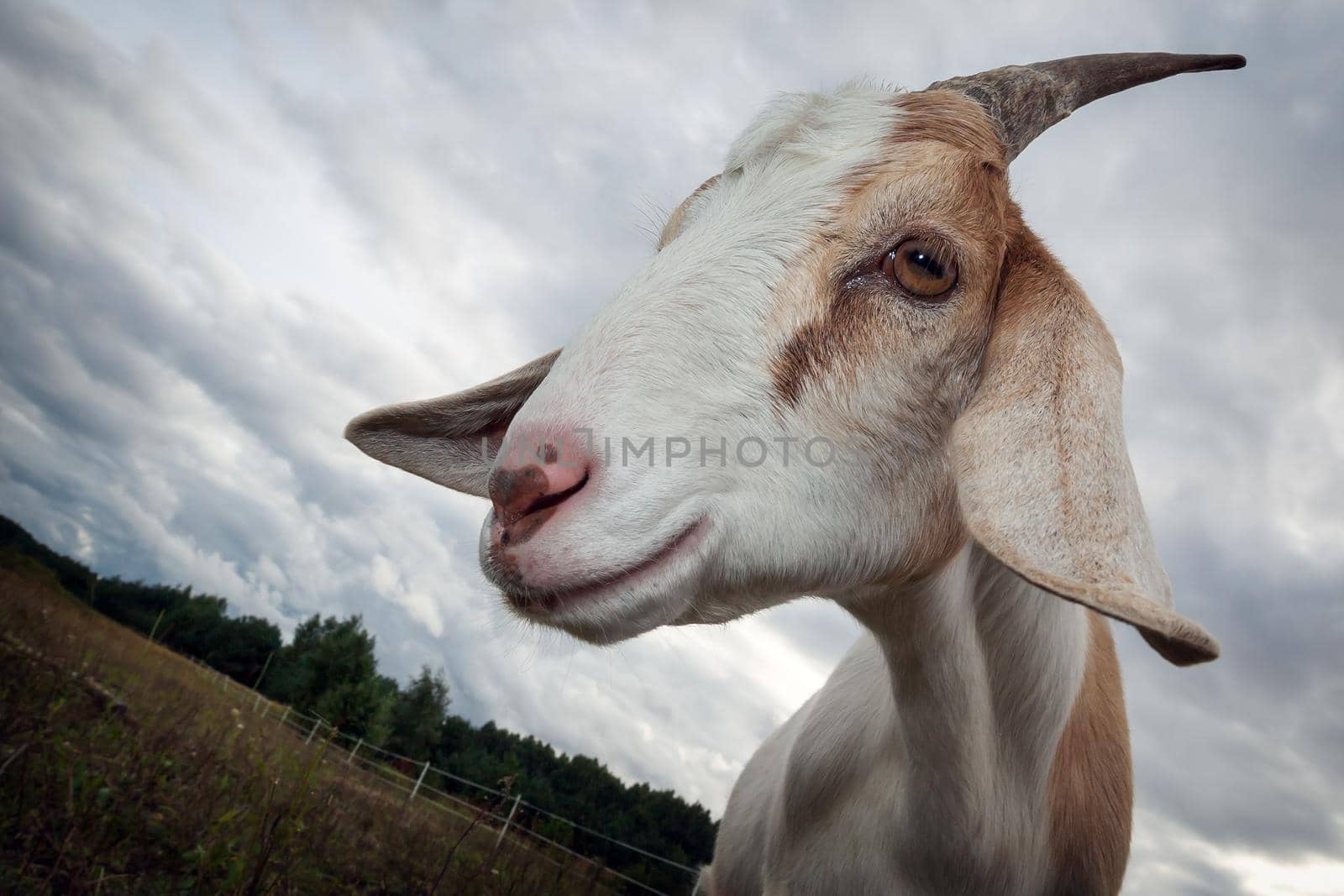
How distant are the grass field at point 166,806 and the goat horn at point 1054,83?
2.99m

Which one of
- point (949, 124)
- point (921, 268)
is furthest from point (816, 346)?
point (949, 124)

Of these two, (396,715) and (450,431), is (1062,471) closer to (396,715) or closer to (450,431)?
(450,431)

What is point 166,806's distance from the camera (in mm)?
3674

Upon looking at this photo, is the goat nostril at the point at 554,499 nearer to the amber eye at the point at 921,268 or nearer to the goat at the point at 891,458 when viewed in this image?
the goat at the point at 891,458

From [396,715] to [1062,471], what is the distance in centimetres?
4057

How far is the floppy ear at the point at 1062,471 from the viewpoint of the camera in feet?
4.22

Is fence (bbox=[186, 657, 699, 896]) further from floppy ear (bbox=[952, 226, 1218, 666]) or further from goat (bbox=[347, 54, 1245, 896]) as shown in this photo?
floppy ear (bbox=[952, 226, 1218, 666])

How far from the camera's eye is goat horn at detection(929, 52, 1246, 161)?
2312 mm

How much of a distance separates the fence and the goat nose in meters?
1.93

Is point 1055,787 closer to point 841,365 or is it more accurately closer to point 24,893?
point 841,365

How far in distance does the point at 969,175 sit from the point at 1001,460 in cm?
81

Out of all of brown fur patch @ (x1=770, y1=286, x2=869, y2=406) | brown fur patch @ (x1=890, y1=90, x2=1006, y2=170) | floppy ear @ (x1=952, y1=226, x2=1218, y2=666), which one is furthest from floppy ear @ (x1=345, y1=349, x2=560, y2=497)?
floppy ear @ (x1=952, y1=226, x2=1218, y2=666)

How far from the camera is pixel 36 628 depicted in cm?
650

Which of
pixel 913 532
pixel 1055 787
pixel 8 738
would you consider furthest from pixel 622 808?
pixel 913 532
